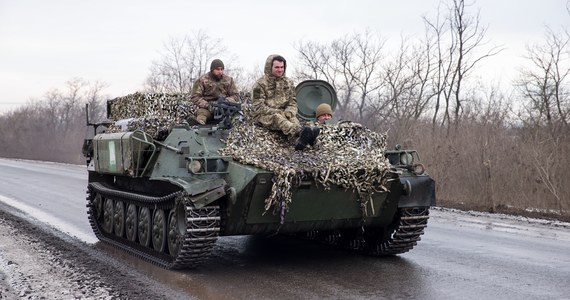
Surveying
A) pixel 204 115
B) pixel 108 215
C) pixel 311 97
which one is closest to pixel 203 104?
pixel 204 115

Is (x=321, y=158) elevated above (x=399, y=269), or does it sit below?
above

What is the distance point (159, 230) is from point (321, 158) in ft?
7.32

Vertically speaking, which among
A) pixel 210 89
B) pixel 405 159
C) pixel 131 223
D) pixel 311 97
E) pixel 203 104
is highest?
pixel 210 89

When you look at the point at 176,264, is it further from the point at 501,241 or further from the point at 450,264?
the point at 501,241

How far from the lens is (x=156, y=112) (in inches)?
388

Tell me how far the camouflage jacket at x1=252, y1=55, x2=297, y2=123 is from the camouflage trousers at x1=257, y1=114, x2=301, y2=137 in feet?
0.49

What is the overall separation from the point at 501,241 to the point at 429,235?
1.12m

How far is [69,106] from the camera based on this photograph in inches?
2687

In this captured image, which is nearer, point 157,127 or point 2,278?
point 2,278

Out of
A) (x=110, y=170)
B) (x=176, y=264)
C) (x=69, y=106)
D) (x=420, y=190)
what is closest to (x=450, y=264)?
(x=420, y=190)

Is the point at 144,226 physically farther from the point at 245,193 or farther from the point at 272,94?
the point at 272,94

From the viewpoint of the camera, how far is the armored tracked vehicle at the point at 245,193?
7402 millimetres

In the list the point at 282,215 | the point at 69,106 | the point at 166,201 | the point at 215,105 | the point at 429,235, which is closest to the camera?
the point at 282,215

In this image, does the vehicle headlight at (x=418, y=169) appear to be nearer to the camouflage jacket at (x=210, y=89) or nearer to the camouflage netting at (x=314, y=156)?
the camouflage netting at (x=314, y=156)
